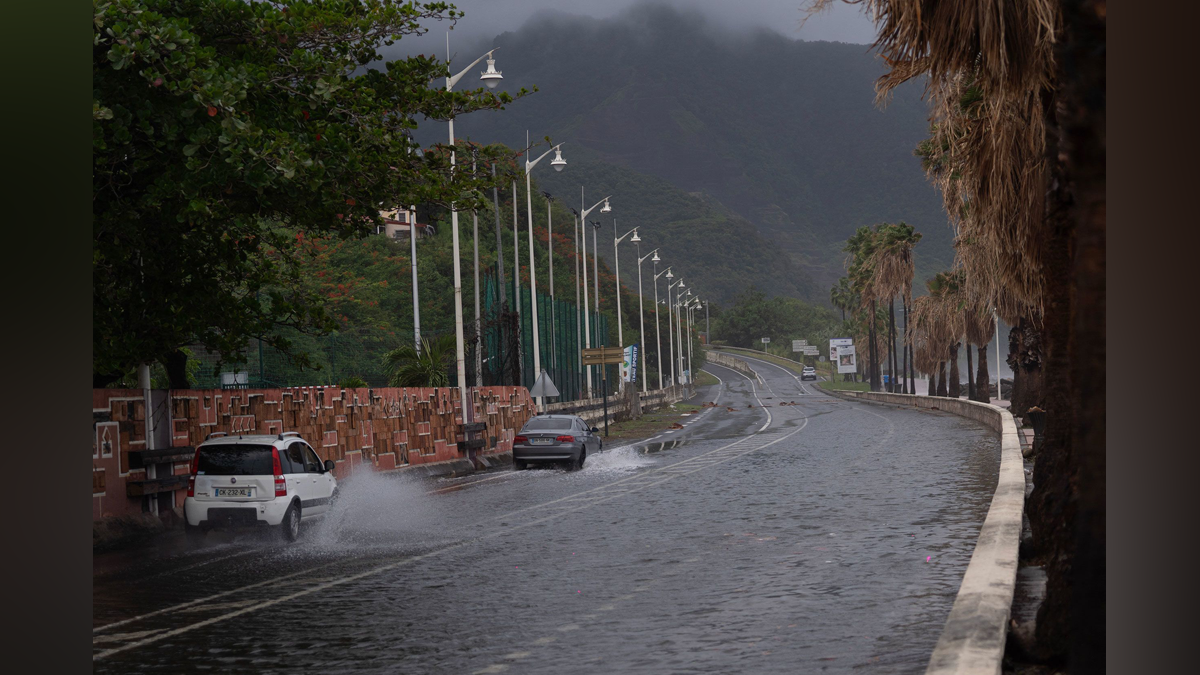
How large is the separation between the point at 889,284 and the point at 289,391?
64727 millimetres

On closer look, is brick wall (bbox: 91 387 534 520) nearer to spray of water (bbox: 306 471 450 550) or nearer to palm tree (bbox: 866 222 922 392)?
spray of water (bbox: 306 471 450 550)

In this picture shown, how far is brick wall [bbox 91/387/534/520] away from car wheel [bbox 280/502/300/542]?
8.00 ft

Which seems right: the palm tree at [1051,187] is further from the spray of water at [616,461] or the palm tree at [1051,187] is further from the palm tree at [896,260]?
the palm tree at [896,260]

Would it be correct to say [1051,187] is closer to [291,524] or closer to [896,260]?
[291,524]

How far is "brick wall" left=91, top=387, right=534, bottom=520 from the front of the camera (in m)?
17.8

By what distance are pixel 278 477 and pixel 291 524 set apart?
758mm

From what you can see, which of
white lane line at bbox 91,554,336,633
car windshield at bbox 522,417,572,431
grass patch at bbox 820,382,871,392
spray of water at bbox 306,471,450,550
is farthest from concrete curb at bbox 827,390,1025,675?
grass patch at bbox 820,382,871,392

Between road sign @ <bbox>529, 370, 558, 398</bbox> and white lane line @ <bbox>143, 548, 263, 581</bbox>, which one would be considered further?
road sign @ <bbox>529, 370, 558, 398</bbox>

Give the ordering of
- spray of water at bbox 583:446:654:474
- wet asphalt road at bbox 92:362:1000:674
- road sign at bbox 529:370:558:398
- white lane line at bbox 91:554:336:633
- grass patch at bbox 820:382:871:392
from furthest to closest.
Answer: grass patch at bbox 820:382:871:392, road sign at bbox 529:370:558:398, spray of water at bbox 583:446:654:474, white lane line at bbox 91:554:336:633, wet asphalt road at bbox 92:362:1000:674

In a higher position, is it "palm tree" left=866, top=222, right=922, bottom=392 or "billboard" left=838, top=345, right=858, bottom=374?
"palm tree" left=866, top=222, right=922, bottom=392

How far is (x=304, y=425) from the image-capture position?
25.0 m

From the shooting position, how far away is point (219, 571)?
13.9m
